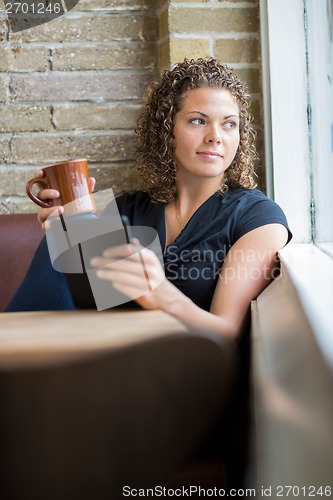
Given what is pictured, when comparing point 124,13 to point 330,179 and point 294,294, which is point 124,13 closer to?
point 330,179

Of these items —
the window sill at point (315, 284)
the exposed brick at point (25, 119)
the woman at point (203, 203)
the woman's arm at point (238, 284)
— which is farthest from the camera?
the exposed brick at point (25, 119)

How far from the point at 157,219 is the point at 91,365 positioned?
4.16 ft

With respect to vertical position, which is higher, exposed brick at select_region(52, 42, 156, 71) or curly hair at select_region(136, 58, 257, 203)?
exposed brick at select_region(52, 42, 156, 71)

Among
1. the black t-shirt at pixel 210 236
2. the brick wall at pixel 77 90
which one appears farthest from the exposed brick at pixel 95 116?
the black t-shirt at pixel 210 236

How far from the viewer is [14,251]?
1.82 meters

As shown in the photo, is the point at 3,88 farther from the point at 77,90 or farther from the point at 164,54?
the point at 164,54

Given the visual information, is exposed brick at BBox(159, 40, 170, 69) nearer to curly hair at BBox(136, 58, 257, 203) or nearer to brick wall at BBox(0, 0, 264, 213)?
brick wall at BBox(0, 0, 264, 213)

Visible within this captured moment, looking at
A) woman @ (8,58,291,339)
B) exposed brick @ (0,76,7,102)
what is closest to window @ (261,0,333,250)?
woman @ (8,58,291,339)

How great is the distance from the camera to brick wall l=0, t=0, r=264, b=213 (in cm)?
213

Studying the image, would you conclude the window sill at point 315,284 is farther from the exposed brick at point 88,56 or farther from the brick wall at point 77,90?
the exposed brick at point 88,56

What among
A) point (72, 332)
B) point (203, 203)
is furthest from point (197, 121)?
point (72, 332)

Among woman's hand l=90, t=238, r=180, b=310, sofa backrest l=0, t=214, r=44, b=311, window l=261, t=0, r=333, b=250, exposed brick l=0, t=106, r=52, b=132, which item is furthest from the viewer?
exposed brick l=0, t=106, r=52, b=132

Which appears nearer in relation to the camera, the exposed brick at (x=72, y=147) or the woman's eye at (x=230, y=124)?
the woman's eye at (x=230, y=124)

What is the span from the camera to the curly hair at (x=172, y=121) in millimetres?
1736
